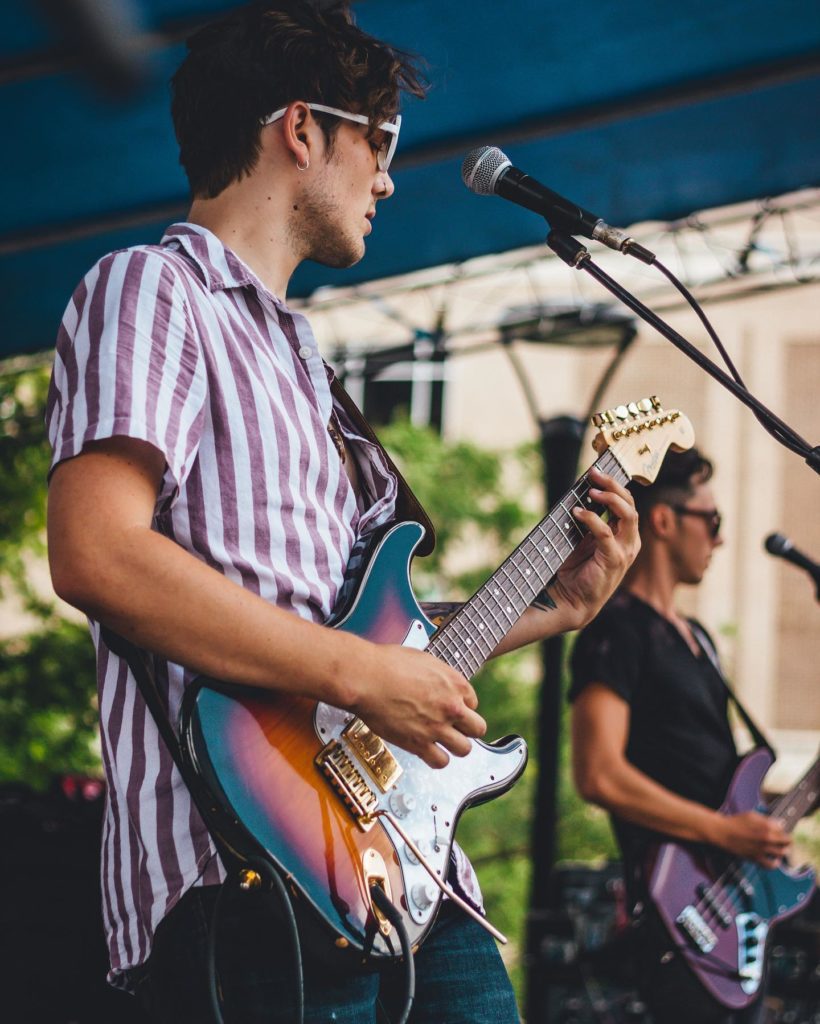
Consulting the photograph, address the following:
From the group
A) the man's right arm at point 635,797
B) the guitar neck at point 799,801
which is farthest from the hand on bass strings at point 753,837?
the guitar neck at point 799,801

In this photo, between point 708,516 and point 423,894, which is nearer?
point 423,894

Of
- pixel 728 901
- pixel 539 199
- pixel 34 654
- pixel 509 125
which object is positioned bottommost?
pixel 728 901

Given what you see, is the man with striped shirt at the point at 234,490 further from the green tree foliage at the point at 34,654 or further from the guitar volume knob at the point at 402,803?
the green tree foliage at the point at 34,654

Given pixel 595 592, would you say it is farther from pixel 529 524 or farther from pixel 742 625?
pixel 742 625

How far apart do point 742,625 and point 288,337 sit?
14579 millimetres

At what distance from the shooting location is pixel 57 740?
7043 mm

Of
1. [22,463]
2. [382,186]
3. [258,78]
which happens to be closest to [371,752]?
[382,186]

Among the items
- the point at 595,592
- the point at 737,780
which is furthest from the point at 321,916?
the point at 737,780

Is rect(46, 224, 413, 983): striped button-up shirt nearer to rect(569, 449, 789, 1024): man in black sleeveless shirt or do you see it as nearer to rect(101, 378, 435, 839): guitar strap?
rect(101, 378, 435, 839): guitar strap

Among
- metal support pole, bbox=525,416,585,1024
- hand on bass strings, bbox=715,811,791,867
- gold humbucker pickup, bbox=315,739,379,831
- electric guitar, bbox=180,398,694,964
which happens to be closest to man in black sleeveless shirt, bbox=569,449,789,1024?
hand on bass strings, bbox=715,811,791,867

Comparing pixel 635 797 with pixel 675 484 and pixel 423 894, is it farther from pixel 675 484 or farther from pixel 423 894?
pixel 423 894

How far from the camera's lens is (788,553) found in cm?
384

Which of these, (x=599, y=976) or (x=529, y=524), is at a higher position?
(x=529, y=524)

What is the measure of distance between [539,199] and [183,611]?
3.32 feet
